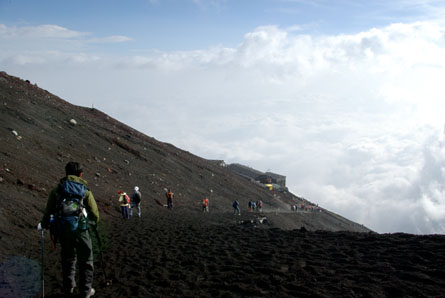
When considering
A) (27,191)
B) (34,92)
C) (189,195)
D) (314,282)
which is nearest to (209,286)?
(314,282)

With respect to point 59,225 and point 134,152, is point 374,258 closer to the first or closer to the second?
point 59,225

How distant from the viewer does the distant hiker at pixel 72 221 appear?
A: 652 cm

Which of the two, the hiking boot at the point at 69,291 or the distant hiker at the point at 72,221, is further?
the hiking boot at the point at 69,291

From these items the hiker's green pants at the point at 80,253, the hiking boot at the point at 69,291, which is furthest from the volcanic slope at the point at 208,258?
the hiker's green pants at the point at 80,253

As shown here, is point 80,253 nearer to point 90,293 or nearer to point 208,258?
point 90,293

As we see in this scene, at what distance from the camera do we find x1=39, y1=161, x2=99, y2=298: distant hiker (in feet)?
21.4

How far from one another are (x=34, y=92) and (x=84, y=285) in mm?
44935

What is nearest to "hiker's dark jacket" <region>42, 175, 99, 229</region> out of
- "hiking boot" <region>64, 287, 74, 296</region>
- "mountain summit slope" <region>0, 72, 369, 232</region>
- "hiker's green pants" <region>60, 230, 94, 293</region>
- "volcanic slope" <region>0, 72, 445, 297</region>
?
"hiker's green pants" <region>60, 230, 94, 293</region>

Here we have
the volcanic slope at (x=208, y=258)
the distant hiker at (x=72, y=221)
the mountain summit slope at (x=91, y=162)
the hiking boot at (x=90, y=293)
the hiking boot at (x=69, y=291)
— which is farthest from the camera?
the mountain summit slope at (x=91, y=162)

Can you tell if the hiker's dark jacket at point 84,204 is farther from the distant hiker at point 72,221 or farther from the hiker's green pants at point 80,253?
the hiker's green pants at point 80,253

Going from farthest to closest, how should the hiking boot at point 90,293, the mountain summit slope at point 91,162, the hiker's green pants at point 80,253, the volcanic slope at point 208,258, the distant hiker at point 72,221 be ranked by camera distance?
the mountain summit slope at point 91,162
the volcanic slope at point 208,258
the hiking boot at point 90,293
the hiker's green pants at point 80,253
the distant hiker at point 72,221

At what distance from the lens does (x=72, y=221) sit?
6516 millimetres

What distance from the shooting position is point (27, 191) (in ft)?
59.9

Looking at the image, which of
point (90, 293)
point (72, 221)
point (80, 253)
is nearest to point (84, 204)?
point (72, 221)
